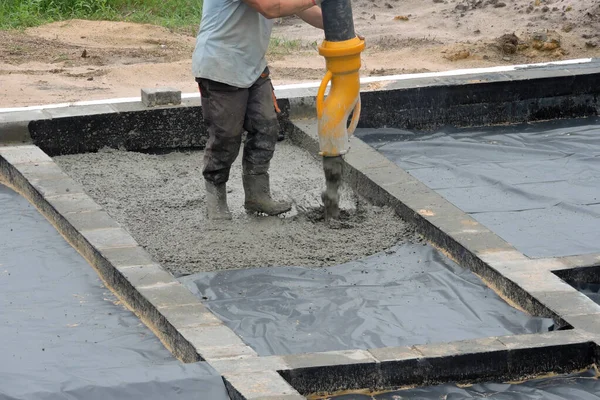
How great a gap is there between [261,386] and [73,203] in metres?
2.27

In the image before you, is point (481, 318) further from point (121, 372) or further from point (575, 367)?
point (121, 372)

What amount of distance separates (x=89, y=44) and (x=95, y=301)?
6992 mm

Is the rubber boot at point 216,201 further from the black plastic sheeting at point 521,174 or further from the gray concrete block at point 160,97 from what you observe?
the gray concrete block at point 160,97

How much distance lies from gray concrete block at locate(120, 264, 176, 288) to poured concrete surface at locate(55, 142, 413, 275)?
313 millimetres

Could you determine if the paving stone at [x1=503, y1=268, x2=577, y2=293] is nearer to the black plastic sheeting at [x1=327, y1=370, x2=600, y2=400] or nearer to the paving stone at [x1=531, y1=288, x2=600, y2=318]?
the paving stone at [x1=531, y1=288, x2=600, y2=318]

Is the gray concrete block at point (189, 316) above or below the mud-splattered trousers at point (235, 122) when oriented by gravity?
below

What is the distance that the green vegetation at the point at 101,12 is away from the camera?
12.3m

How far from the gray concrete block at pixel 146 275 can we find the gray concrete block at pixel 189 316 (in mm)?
286

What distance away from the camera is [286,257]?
5.47m

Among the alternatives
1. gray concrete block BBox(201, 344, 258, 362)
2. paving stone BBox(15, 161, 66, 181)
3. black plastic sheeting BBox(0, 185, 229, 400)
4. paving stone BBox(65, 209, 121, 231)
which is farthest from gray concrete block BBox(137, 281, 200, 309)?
paving stone BBox(15, 161, 66, 181)

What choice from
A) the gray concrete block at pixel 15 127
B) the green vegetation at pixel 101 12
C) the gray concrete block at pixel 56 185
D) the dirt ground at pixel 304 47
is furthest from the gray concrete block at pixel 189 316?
the green vegetation at pixel 101 12

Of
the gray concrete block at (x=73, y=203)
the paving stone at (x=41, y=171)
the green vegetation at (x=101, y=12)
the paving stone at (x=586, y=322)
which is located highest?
the green vegetation at (x=101, y=12)

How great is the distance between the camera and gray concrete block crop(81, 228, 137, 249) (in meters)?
5.28

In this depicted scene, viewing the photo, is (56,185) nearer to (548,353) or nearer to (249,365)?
(249,365)
